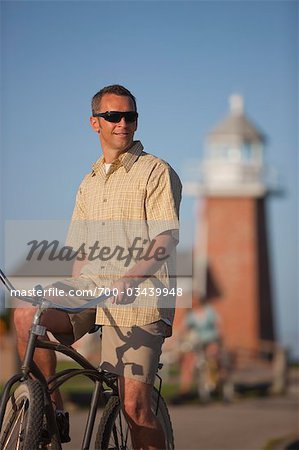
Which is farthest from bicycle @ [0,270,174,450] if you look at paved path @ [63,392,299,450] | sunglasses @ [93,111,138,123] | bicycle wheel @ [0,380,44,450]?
paved path @ [63,392,299,450]

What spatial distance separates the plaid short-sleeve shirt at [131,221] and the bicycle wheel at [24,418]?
397 mm

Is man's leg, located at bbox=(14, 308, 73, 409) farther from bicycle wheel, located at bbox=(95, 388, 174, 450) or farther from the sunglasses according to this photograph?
the sunglasses

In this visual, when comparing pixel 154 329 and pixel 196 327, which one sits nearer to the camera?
pixel 154 329

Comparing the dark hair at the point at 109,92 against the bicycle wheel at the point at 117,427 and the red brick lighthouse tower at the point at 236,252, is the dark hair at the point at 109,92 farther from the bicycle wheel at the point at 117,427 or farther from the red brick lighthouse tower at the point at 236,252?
the red brick lighthouse tower at the point at 236,252

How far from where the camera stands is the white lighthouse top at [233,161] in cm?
4900

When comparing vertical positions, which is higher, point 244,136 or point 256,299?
point 244,136

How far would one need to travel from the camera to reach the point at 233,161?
50406 millimetres

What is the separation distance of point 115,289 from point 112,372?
15.8 inches

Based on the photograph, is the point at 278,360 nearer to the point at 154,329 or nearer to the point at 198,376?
the point at 198,376

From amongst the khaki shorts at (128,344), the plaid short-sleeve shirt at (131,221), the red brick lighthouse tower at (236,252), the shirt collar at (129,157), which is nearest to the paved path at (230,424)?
the khaki shorts at (128,344)

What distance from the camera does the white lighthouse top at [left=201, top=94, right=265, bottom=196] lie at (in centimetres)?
4900

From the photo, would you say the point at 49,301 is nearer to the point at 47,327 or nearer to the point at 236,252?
the point at 47,327


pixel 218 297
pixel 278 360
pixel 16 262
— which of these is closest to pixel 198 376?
pixel 278 360

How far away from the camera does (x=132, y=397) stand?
4566mm
